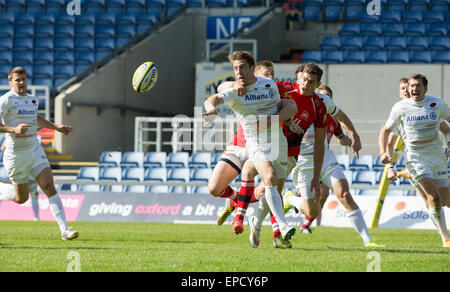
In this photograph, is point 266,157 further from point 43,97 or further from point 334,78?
point 43,97

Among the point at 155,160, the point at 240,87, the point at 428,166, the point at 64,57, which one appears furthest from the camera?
the point at 64,57

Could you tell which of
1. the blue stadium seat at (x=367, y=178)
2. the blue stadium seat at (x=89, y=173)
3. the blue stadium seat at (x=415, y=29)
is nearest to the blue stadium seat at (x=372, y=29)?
the blue stadium seat at (x=415, y=29)

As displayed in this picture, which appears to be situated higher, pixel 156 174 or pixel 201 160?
pixel 201 160

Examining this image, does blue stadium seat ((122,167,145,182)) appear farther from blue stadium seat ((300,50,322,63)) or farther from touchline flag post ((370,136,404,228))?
blue stadium seat ((300,50,322,63))

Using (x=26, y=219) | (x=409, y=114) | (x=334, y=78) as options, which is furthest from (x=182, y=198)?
(x=409, y=114)

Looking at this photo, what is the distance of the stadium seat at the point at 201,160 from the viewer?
20.4m

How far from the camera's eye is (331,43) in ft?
83.1

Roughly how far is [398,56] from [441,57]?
4.21ft

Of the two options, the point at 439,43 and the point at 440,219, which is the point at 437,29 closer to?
the point at 439,43

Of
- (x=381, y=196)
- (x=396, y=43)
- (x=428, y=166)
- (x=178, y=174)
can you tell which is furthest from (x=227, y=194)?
(x=396, y=43)

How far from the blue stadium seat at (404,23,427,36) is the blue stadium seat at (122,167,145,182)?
10.2 metres

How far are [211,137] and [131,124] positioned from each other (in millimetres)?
4558

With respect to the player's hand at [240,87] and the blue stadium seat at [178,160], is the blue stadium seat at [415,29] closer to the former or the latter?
the blue stadium seat at [178,160]
